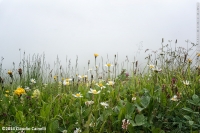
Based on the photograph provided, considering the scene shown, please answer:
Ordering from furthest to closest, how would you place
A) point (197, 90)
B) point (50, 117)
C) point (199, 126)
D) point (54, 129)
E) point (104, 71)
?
1. point (104, 71)
2. point (197, 90)
3. point (50, 117)
4. point (199, 126)
5. point (54, 129)

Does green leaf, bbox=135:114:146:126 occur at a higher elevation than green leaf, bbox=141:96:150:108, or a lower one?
lower

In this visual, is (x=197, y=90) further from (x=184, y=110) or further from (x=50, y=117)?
(x=50, y=117)

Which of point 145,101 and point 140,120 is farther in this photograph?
point 145,101

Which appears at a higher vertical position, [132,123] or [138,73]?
[138,73]

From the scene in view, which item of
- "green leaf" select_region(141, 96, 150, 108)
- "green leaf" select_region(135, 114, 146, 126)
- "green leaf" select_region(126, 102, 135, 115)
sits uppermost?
"green leaf" select_region(141, 96, 150, 108)

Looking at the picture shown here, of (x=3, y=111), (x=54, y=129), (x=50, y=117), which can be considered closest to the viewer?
(x=54, y=129)

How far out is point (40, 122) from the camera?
5.72 ft

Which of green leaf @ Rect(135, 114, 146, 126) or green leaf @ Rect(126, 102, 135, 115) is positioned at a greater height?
green leaf @ Rect(126, 102, 135, 115)

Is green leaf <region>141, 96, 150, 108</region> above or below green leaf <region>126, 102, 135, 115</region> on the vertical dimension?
above

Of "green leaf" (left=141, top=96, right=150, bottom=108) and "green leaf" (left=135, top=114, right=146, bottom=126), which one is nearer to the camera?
"green leaf" (left=135, top=114, right=146, bottom=126)

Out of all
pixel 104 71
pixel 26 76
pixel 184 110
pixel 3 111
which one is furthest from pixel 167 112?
pixel 26 76

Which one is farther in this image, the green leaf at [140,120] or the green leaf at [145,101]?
the green leaf at [145,101]

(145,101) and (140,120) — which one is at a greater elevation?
(145,101)

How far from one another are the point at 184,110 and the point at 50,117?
1.12 meters
